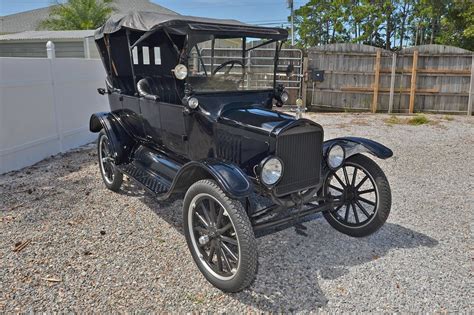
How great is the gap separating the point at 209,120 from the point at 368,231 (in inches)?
70.3

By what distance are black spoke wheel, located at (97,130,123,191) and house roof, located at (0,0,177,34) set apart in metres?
18.5

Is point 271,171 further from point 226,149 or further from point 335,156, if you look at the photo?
point 335,156

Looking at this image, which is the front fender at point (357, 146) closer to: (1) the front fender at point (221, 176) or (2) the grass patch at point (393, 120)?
(1) the front fender at point (221, 176)

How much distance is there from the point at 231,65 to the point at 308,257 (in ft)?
6.67

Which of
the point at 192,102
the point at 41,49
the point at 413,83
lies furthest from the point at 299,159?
the point at 41,49

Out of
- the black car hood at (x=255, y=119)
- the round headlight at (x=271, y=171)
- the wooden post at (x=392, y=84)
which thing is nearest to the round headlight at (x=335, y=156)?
the black car hood at (x=255, y=119)

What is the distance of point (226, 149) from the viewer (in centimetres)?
343

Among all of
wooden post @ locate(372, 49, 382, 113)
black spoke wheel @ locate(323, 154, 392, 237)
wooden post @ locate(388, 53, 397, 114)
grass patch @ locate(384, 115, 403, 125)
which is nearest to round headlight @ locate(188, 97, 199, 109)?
black spoke wheel @ locate(323, 154, 392, 237)

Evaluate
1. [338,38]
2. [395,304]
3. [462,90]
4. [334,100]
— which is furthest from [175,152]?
[338,38]

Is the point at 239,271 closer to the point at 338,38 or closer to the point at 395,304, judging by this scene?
the point at 395,304

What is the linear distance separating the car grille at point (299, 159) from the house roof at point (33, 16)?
20.7 meters

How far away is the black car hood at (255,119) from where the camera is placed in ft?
10.1

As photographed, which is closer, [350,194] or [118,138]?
[350,194]

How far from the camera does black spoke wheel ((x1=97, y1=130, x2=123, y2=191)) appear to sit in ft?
Answer: 15.7
